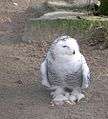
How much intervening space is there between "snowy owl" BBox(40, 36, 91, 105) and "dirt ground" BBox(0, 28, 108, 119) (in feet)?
0.44

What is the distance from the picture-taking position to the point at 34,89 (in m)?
6.11

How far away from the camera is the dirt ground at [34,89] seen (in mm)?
5434

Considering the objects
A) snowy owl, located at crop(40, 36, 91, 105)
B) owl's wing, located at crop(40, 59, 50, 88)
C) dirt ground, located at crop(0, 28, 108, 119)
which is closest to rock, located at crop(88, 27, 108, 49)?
dirt ground, located at crop(0, 28, 108, 119)

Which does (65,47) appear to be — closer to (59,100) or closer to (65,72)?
→ (65,72)

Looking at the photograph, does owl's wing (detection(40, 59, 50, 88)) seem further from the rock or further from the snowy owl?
the rock

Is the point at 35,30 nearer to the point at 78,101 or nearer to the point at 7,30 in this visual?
the point at 7,30

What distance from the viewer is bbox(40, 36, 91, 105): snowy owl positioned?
5418 mm

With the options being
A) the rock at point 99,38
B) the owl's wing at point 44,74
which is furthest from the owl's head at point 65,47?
the rock at point 99,38

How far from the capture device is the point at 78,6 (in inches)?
366

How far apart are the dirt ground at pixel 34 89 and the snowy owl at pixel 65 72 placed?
0.44 ft

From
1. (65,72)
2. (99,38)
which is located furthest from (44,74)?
(99,38)

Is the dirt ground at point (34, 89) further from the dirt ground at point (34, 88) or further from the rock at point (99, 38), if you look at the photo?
the rock at point (99, 38)

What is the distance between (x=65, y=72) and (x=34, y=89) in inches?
31.2

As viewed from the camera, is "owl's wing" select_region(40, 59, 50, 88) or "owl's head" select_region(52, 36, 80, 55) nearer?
"owl's head" select_region(52, 36, 80, 55)
